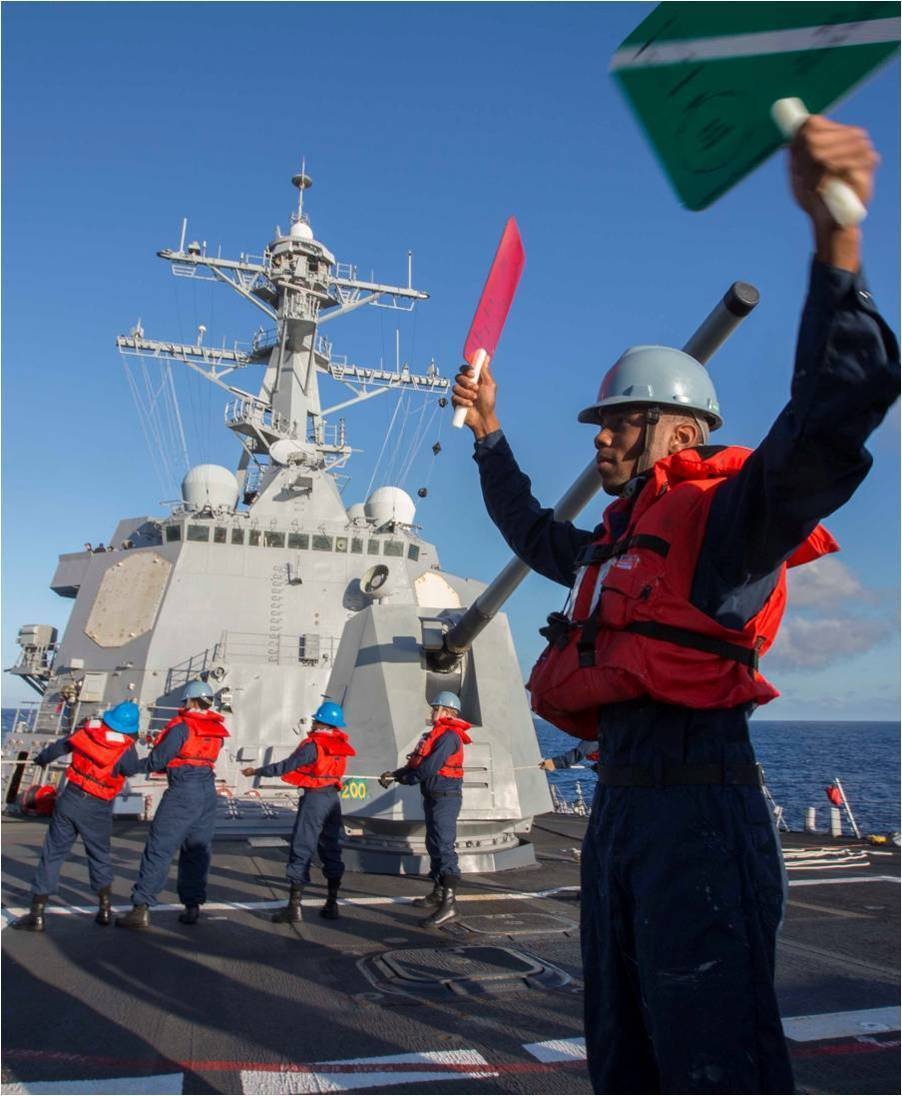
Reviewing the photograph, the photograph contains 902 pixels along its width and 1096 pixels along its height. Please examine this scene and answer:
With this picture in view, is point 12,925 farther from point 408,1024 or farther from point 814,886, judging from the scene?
point 814,886

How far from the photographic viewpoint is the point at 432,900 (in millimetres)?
5836

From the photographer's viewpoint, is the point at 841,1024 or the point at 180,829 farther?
the point at 180,829

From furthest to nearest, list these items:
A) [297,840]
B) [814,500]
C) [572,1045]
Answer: [297,840], [572,1045], [814,500]

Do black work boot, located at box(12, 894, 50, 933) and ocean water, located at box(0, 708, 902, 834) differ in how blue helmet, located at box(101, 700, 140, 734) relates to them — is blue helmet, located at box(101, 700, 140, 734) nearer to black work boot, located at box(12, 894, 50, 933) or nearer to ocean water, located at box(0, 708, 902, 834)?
black work boot, located at box(12, 894, 50, 933)

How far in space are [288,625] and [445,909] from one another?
8829 millimetres

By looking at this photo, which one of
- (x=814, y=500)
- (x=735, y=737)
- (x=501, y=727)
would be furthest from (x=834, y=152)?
(x=501, y=727)

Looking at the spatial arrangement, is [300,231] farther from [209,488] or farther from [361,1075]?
[361,1075]

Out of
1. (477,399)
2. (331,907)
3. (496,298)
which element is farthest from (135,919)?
(496,298)

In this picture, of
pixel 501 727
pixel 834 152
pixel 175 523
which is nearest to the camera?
pixel 834 152

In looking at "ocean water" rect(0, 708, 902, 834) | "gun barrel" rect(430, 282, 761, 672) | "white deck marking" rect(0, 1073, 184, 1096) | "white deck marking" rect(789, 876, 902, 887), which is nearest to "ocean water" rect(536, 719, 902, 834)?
"ocean water" rect(0, 708, 902, 834)

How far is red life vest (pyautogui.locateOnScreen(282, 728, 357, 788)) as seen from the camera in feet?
20.3

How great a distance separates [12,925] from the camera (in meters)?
5.12

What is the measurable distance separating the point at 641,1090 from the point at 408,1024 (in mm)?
1987

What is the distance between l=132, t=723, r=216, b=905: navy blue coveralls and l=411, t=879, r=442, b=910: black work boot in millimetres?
1481
